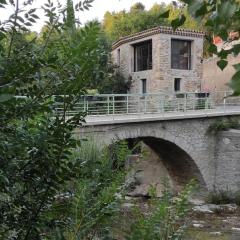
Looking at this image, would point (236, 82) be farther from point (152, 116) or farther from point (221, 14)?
point (152, 116)

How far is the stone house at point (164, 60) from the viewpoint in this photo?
2303 centimetres

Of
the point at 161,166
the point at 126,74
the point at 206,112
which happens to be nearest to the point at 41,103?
the point at 206,112

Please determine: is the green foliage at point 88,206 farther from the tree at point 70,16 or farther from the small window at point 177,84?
the small window at point 177,84

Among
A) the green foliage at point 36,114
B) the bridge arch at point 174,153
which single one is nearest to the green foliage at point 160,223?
the green foliage at point 36,114

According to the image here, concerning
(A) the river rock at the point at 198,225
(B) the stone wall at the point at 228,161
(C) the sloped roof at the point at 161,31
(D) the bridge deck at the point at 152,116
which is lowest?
(A) the river rock at the point at 198,225

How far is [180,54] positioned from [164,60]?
1.22m

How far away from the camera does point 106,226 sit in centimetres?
151

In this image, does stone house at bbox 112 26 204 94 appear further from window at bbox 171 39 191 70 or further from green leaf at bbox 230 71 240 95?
green leaf at bbox 230 71 240 95

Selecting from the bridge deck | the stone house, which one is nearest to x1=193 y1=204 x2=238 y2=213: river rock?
the bridge deck

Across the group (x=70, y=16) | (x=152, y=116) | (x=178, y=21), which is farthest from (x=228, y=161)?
(x=178, y=21)

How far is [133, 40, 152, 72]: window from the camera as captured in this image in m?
24.1

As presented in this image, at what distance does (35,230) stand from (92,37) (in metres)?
0.57

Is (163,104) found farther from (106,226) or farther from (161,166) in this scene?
(106,226)

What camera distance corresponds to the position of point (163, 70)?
906 inches
